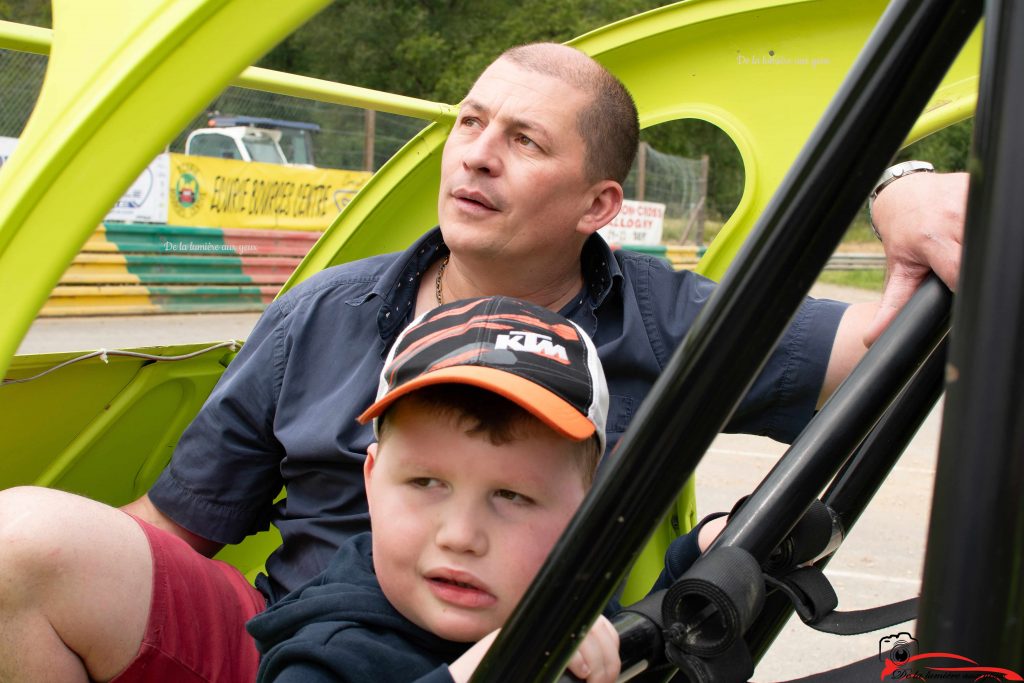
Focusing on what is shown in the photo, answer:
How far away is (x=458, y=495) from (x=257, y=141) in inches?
497

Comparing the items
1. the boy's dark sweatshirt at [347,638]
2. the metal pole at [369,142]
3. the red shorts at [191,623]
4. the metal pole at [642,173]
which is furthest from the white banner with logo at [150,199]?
the boy's dark sweatshirt at [347,638]

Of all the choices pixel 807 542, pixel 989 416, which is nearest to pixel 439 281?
pixel 807 542

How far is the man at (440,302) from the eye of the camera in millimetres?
1680

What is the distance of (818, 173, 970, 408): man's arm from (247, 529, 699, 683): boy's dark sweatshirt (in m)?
0.44

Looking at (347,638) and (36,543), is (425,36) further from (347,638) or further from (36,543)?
(347,638)

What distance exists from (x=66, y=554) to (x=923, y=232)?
43.7 inches

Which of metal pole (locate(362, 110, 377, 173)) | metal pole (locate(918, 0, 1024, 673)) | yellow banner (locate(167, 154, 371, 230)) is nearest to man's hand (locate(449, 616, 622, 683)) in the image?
metal pole (locate(918, 0, 1024, 673))

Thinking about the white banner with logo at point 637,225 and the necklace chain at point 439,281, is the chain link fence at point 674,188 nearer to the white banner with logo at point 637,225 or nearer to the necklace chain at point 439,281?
the white banner with logo at point 637,225

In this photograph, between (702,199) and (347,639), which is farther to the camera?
(702,199)

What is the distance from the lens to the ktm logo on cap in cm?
110

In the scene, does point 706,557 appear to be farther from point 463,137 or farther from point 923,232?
point 463,137

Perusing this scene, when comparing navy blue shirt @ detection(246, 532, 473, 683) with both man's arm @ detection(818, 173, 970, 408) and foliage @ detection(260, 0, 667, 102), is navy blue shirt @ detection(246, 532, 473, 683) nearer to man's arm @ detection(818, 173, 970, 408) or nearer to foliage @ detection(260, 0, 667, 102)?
man's arm @ detection(818, 173, 970, 408)

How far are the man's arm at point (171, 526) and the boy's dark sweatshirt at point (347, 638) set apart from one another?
600mm

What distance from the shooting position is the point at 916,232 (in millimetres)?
1194
